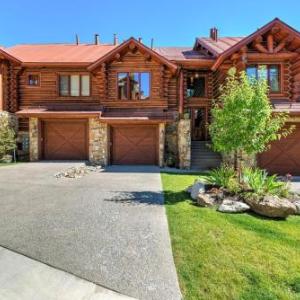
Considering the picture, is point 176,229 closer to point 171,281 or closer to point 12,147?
point 171,281

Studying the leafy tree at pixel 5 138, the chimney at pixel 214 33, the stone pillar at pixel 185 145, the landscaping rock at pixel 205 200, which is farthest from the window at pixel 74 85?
the landscaping rock at pixel 205 200

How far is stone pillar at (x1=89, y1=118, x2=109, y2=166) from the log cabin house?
0.19 ft

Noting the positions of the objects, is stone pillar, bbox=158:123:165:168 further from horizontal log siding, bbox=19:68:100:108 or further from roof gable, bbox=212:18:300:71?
roof gable, bbox=212:18:300:71

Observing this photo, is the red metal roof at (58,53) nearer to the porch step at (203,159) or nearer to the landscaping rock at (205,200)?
the porch step at (203,159)

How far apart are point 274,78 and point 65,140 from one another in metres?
13.0

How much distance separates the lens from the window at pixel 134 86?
16.0 meters

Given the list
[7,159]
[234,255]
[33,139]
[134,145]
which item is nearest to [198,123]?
[134,145]

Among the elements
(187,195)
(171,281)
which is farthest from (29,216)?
(187,195)

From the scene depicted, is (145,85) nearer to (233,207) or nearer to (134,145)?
(134,145)

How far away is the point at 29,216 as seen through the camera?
586cm

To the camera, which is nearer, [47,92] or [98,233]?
[98,233]

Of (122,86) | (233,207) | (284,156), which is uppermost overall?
(122,86)

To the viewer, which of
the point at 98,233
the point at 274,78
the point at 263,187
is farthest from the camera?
the point at 274,78

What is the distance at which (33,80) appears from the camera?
56.3 ft
